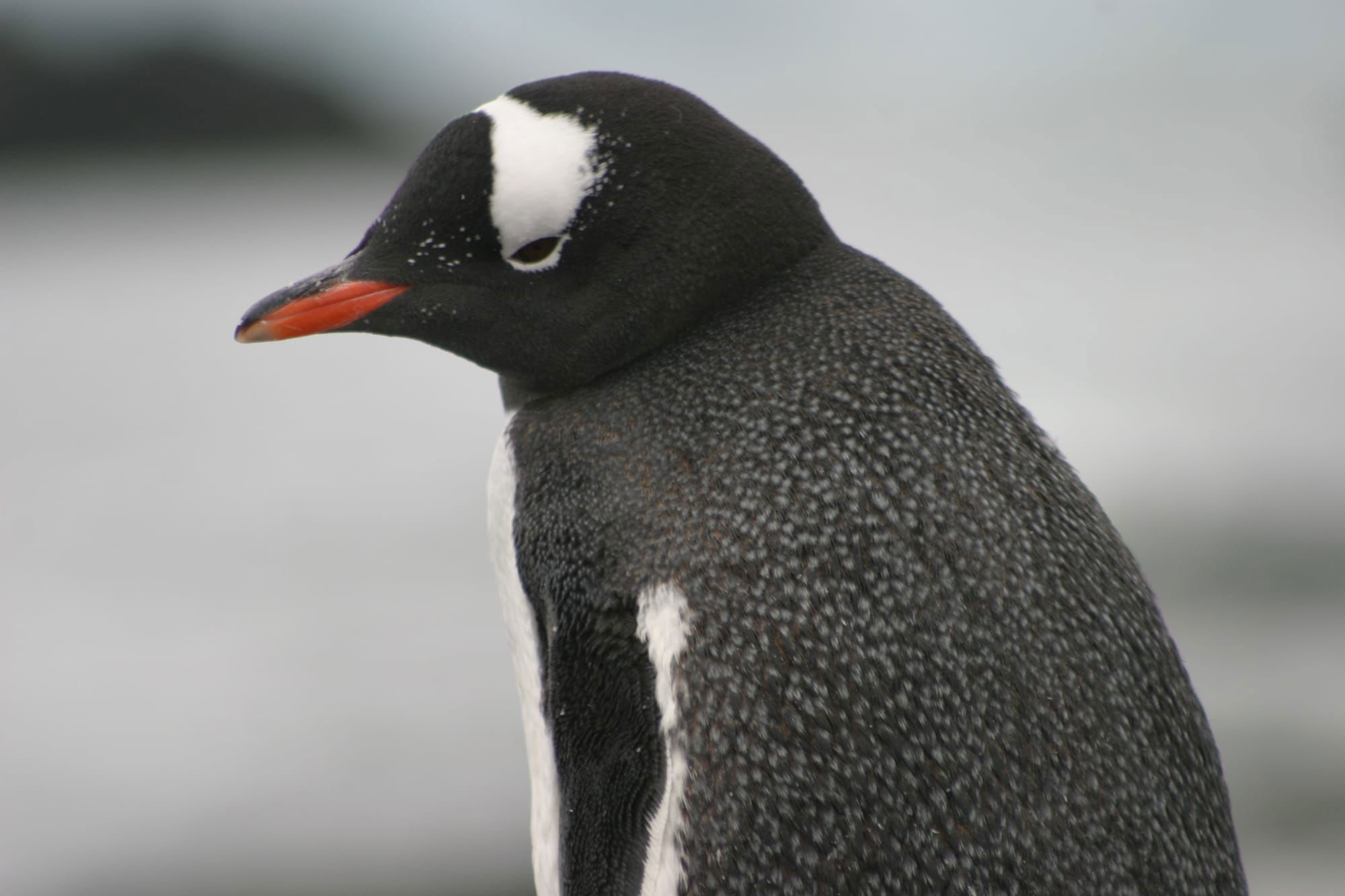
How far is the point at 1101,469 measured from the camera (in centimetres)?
340

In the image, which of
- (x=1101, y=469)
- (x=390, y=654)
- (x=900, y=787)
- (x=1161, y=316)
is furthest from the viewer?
(x=1161, y=316)

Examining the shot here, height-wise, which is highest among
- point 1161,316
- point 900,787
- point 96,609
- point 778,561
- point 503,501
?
point 1161,316

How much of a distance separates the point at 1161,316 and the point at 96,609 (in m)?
3.66

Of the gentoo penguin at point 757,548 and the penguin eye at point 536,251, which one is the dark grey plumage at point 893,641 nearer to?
the gentoo penguin at point 757,548

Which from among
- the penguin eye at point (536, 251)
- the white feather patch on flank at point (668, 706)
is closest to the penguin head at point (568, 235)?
the penguin eye at point (536, 251)

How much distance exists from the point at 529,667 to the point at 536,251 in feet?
0.88

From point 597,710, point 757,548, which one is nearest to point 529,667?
A: point 597,710

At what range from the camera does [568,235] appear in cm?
76

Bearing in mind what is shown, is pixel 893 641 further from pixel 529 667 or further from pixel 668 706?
pixel 529 667

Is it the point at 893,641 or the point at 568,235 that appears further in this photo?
the point at 568,235

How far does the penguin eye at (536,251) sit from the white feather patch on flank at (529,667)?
113 mm

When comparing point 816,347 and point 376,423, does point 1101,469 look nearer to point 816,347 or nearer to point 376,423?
point 376,423

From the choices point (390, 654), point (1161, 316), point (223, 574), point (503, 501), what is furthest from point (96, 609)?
point (1161, 316)

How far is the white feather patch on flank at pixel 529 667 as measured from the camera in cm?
80
